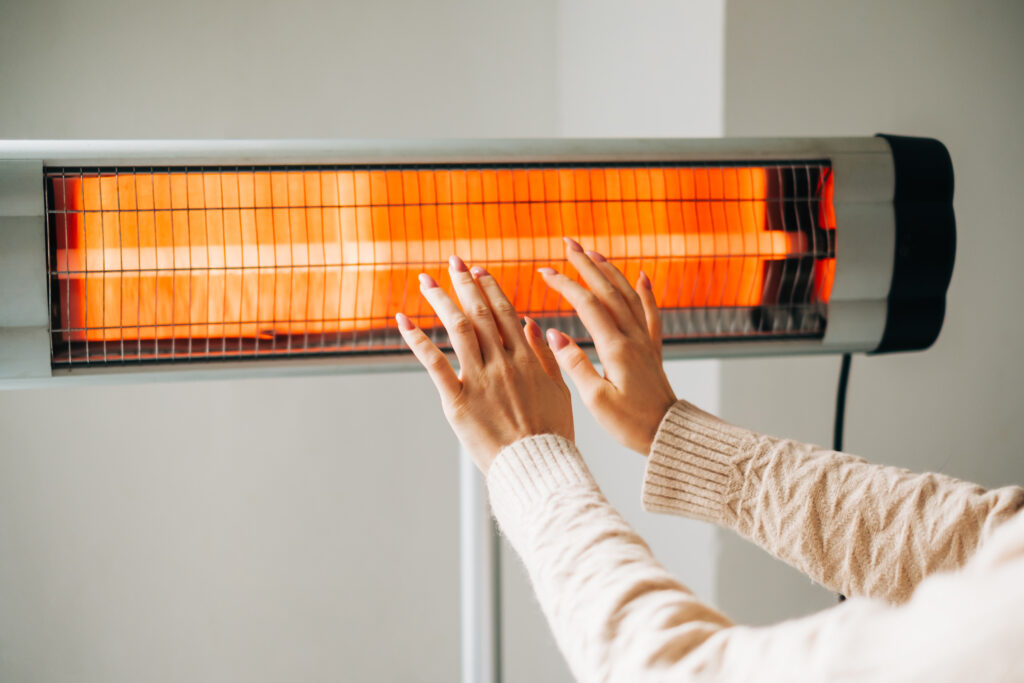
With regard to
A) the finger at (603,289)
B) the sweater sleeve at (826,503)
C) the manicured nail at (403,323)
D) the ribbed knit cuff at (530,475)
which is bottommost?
the sweater sleeve at (826,503)

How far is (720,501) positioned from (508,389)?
268 mm

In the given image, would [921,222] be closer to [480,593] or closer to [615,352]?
[615,352]

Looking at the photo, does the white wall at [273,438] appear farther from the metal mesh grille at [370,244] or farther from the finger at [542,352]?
the finger at [542,352]

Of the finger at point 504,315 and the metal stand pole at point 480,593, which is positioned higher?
the finger at point 504,315

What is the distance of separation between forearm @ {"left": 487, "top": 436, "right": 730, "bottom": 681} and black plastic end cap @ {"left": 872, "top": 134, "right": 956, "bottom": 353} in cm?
51

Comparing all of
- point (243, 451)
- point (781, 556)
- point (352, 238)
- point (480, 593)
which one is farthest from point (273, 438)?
point (781, 556)

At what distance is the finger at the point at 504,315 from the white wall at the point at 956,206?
2.24ft

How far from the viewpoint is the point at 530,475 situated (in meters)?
0.56

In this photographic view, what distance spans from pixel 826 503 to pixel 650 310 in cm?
26

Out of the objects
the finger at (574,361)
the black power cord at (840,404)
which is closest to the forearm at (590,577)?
the finger at (574,361)

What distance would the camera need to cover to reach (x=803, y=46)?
1143 mm

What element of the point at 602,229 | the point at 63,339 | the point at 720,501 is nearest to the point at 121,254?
the point at 63,339

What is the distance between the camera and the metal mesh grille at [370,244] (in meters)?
0.72

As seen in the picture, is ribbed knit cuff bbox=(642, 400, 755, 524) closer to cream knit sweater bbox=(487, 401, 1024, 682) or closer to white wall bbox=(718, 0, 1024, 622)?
cream knit sweater bbox=(487, 401, 1024, 682)
